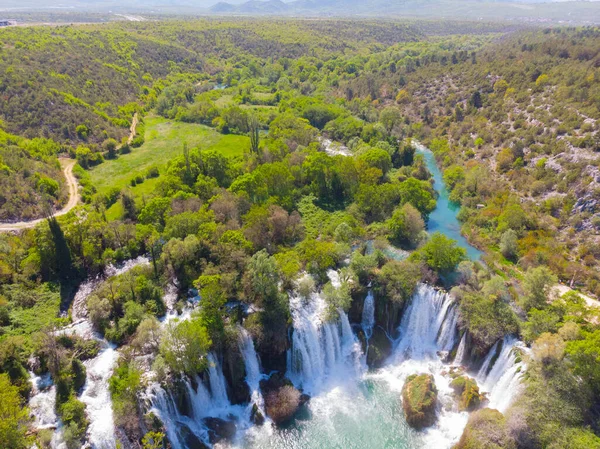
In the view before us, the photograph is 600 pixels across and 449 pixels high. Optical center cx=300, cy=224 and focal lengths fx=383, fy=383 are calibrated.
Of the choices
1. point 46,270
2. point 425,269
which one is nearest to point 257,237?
point 425,269

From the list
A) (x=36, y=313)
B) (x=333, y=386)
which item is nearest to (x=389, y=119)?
(x=333, y=386)

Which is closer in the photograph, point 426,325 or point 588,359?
point 588,359

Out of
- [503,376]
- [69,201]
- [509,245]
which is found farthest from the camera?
[69,201]

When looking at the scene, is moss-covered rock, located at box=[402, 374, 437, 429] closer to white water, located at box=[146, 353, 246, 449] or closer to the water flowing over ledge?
the water flowing over ledge

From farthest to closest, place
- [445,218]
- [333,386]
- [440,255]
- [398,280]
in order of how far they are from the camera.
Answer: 1. [445,218]
2. [440,255]
3. [398,280]
4. [333,386]

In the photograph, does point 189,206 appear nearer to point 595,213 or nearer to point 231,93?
point 595,213

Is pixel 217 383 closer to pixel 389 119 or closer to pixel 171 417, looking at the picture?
pixel 171 417

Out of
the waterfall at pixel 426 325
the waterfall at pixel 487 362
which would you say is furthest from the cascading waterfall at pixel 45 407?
the waterfall at pixel 487 362
